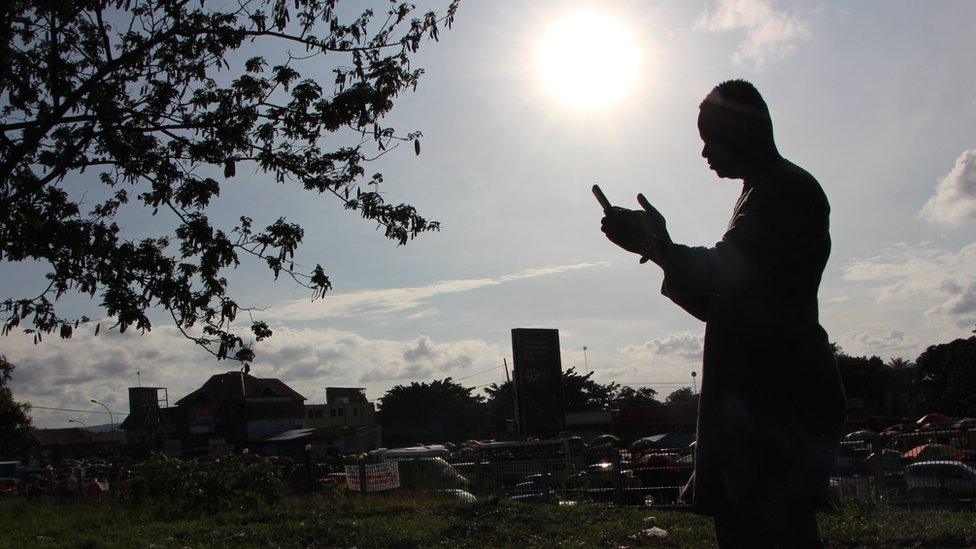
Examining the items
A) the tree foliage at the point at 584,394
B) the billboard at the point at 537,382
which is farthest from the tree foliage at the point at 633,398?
the billboard at the point at 537,382

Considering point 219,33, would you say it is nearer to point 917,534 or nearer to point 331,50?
point 331,50

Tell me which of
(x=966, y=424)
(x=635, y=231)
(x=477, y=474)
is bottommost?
(x=966, y=424)

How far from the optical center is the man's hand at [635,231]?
84.8 inches

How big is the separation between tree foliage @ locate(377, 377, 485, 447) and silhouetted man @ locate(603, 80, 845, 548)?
7251 centimetres

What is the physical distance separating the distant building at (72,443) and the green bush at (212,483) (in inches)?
2989

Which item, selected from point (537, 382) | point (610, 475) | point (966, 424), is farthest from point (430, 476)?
point (537, 382)

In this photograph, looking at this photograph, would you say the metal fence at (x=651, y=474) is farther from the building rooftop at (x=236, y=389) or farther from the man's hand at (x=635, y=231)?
the building rooftop at (x=236, y=389)

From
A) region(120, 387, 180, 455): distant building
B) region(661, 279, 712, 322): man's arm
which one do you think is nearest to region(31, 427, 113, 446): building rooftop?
region(120, 387, 180, 455): distant building

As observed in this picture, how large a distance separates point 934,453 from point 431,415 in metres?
Answer: 64.0

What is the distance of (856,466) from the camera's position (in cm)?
1281

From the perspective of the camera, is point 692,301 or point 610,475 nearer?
point 692,301

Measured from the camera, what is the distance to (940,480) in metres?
12.5

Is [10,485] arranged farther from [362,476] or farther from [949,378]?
[949,378]

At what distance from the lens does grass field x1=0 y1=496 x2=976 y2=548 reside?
1005 centimetres
